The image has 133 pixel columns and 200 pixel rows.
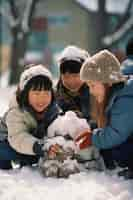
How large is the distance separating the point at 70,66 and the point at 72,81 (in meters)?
0.13

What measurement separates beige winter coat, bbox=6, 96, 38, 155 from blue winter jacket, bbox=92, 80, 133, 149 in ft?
1.61

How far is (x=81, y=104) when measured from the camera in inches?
166

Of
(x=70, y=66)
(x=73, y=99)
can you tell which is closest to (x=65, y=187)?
(x=73, y=99)

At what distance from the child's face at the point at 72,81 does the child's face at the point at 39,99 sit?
59 centimetres

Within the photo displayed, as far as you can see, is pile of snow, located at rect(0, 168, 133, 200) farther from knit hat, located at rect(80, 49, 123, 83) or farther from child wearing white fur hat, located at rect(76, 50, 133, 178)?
knit hat, located at rect(80, 49, 123, 83)

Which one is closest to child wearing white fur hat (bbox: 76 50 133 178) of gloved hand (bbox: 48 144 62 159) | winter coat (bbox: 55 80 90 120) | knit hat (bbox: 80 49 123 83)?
knit hat (bbox: 80 49 123 83)

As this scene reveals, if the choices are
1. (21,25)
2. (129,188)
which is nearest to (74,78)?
(129,188)

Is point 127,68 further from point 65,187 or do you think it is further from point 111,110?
point 65,187

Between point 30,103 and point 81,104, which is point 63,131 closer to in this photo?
point 30,103

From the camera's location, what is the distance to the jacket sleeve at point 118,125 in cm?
315

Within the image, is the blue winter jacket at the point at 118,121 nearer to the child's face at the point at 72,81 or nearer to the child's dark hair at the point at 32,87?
the child's dark hair at the point at 32,87

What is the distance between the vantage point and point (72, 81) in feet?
A: 13.7

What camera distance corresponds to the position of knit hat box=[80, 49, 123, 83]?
3275mm

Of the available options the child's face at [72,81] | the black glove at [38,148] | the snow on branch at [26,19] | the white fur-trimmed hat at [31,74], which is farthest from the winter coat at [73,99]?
the snow on branch at [26,19]
